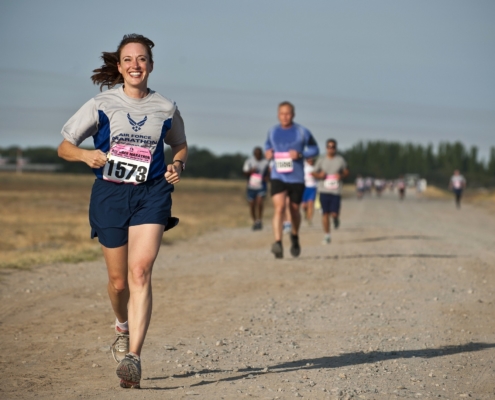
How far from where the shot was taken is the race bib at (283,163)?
13438 mm

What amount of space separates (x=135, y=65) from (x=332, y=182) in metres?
12.2

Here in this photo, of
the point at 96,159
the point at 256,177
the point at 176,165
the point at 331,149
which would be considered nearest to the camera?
the point at 96,159

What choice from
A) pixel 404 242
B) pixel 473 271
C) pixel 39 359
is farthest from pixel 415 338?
pixel 404 242

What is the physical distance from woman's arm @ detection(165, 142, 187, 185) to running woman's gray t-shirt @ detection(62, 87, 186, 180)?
0.30 ft

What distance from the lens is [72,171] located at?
134 metres

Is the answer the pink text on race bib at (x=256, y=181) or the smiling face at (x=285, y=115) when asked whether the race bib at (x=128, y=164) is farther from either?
the pink text on race bib at (x=256, y=181)

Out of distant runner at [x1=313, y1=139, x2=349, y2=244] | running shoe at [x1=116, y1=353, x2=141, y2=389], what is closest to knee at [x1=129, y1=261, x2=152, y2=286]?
running shoe at [x1=116, y1=353, x2=141, y2=389]

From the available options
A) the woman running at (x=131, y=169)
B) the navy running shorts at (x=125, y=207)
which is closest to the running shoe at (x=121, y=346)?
the woman running at (x=131, y=169)

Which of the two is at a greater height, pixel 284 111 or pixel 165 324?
pixel 284 111

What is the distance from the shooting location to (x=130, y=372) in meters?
5.65

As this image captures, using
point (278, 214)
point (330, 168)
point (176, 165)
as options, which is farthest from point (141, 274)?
point (330, 168)

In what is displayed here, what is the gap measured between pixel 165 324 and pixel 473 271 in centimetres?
581

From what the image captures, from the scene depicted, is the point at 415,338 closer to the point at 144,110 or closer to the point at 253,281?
the point at 144,110

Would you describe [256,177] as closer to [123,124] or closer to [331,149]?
[331,149]
